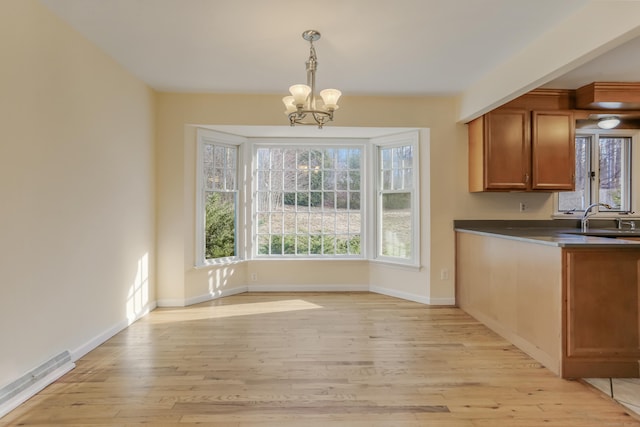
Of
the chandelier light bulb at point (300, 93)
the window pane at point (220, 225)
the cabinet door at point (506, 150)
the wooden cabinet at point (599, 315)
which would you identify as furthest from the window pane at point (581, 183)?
the window pane at point (220, 225)

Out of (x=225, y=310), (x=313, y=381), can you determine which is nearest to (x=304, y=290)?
(x=225, y=310)

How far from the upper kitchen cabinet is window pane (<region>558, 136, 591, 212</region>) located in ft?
1.60

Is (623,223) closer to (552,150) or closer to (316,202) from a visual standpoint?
(552,150)

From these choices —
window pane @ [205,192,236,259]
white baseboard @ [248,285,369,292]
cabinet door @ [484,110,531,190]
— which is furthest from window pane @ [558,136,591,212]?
window pane @ [205,192,236,259]

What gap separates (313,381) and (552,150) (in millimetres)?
3646

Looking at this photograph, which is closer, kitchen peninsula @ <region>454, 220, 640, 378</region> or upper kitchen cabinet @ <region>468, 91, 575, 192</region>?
kitchen peninsula @ <region>454, 220, 640, 378</region>

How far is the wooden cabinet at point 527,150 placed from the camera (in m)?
3.69

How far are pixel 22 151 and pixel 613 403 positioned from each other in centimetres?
401

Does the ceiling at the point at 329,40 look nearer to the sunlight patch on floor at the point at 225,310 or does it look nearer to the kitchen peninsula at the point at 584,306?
the kitchen peninsula at the point at 584,306

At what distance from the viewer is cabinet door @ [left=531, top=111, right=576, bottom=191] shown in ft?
12.2

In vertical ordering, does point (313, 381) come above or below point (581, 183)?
below

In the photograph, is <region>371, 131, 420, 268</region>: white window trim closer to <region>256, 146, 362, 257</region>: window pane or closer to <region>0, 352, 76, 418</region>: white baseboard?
<region>256, 146, 362, 257</region>: window pane

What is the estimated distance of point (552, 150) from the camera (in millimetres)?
3725

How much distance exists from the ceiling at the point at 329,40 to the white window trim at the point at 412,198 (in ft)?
2.55
